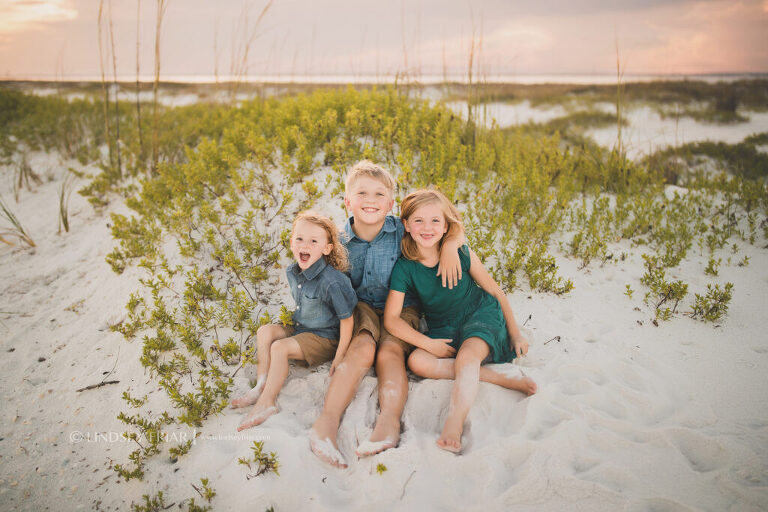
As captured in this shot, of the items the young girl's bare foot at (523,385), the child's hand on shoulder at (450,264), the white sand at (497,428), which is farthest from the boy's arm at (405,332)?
the young girl's bare foot at (523,385)

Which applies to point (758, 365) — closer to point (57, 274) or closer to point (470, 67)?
point (470, 67)

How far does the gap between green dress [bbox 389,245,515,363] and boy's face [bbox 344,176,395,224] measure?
1.36ft

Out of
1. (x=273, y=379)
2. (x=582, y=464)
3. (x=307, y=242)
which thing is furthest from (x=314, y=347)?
(x=582, y=464)

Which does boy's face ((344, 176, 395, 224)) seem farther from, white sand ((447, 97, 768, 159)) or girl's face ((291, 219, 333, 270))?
Answer: white sand ((447, 97, 768, 159))

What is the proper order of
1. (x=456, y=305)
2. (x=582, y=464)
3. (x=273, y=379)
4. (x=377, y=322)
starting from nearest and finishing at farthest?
1. (x=582, y=464)
2. (x=273, y=379)
3. (x=456, y=305)
4. (x=377, y=322)

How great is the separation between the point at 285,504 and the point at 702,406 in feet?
8.89

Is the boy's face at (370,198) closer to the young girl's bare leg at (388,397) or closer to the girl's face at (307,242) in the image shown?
the girl's face at (307,242)

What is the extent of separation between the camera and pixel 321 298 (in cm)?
300

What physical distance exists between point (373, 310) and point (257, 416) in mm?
1226

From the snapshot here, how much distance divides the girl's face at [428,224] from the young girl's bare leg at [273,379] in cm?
125

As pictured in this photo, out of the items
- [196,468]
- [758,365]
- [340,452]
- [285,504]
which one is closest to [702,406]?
[758,365]

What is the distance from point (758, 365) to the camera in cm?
298

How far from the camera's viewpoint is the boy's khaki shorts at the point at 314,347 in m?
2.99

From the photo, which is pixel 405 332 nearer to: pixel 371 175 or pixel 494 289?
pixel 494 289
